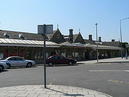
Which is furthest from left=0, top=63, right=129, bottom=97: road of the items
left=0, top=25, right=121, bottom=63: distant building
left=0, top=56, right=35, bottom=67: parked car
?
left=0, top=25, right=121, bottom=63: distant building

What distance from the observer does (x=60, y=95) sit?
35.7ft

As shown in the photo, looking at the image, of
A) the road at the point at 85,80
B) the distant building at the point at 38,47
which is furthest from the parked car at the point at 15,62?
the road at the point at 85,80

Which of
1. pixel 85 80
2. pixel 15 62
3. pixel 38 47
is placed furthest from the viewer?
pixel 38 47

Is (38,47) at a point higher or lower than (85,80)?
higher

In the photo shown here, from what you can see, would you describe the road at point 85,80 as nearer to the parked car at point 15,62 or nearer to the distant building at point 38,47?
the parked car at point 15,62

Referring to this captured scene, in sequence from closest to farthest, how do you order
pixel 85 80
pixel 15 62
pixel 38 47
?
pixel 85 80 < pixel 15 62 < pixel 38 47

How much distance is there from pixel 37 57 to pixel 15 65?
1688 centimetres

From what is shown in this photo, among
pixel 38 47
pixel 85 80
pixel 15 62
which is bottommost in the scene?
pixel 85 80

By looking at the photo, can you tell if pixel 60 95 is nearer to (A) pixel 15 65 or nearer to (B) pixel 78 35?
(A) pixel 15 65

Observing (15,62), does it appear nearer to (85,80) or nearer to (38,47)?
(38,47)

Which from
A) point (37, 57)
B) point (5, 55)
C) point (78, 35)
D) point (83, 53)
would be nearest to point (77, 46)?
point (83, 53)

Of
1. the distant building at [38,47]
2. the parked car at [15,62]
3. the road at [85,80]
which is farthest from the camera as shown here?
the distant building at [38,47]

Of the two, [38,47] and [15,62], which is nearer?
[15,62]

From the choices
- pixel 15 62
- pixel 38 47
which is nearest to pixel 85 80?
pixel 15 62
